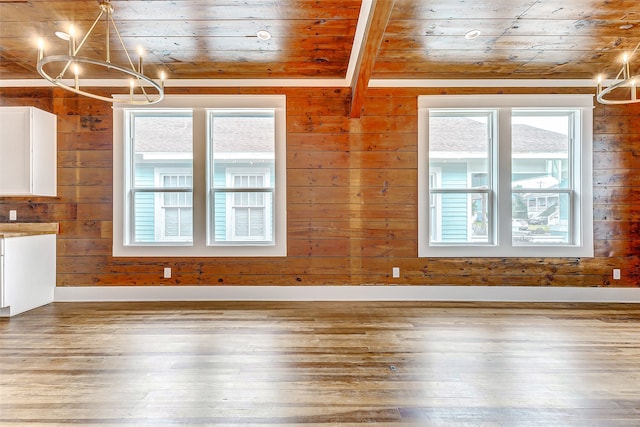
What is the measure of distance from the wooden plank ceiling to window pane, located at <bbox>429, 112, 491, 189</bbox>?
53 centimetres

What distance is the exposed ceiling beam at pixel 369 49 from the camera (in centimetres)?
265

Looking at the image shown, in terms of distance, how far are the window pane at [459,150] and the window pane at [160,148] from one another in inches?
116

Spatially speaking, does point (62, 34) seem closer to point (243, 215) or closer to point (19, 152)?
point (19, 152)

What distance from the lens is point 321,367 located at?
2305mm

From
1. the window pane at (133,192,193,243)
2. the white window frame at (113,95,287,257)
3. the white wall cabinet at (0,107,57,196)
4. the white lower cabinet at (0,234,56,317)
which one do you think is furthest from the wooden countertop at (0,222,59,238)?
the window pane at (133,192,193,243)

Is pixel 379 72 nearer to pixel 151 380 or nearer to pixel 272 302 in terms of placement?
pixel 272 302

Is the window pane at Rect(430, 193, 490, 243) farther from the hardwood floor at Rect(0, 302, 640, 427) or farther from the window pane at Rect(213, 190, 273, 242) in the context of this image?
the window pane at Rect(213, 190, 273, 242)

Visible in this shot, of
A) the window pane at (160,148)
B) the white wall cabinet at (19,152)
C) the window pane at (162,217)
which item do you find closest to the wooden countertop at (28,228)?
the white wall cabinet at (19,152)

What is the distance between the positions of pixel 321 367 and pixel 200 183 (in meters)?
2.63

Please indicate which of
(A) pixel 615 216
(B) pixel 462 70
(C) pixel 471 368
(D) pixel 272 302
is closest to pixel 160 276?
(D) pixel 272 302

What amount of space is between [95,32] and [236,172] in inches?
72.5

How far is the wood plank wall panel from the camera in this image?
3988 millimetres

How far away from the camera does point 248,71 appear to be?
12.7ft

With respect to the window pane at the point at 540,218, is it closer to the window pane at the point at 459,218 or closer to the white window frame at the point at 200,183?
the window pane at the point at 459,218
